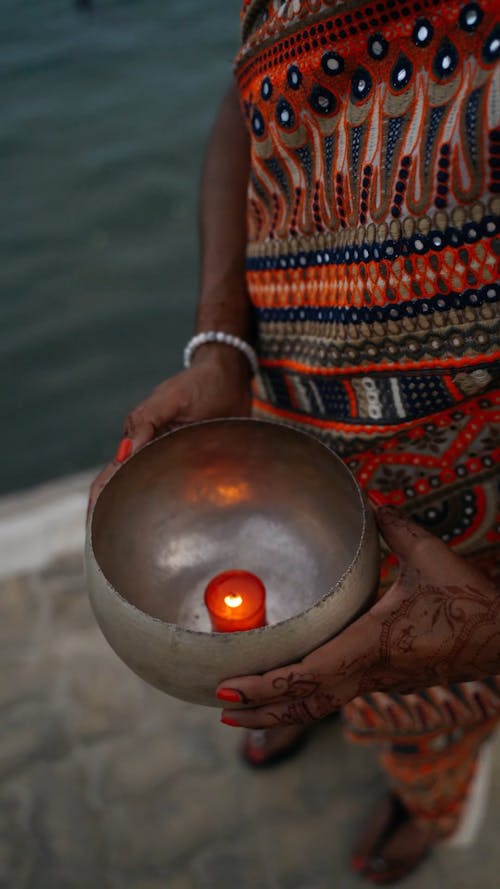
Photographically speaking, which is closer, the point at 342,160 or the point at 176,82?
the point at 342,160

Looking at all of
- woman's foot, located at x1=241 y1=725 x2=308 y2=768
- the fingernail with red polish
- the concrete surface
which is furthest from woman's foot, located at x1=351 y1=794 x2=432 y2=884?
the fingernail with red polish

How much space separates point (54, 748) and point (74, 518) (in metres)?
0.69

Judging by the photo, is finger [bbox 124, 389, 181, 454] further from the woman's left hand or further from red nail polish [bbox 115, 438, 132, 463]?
the woman's left hand

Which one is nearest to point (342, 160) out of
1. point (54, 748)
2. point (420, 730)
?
point (420, 730)

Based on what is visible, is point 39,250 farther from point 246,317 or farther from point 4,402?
point 246,317

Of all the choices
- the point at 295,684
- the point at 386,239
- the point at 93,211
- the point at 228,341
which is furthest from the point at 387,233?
the point at 93,211

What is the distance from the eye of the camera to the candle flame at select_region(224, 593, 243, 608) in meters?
0.84

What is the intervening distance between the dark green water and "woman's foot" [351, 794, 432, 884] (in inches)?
76.7

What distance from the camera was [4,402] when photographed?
339 cm

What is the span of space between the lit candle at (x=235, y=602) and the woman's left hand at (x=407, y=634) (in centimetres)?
10

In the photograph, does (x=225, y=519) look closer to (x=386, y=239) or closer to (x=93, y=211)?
(x=386, y=239)

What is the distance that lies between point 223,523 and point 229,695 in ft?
1.05

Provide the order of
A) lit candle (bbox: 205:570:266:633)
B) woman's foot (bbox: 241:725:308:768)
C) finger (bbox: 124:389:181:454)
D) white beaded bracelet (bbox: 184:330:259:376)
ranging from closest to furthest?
lit candle (bbox: 205:570:266:633) → finger (bbox: 124:389:181:454) → white beaded bracelet (bbox: 184:330:259:376) → woman's foot (bbox: 241:725:308:768)

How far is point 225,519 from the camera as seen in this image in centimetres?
101
